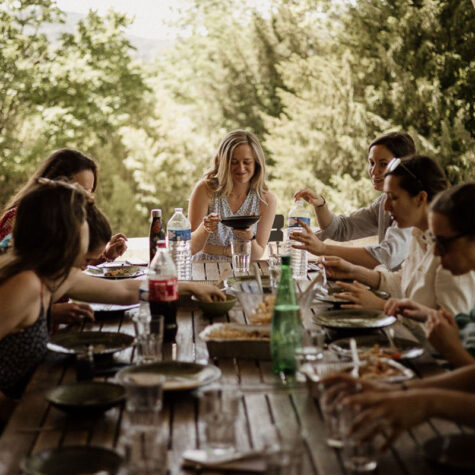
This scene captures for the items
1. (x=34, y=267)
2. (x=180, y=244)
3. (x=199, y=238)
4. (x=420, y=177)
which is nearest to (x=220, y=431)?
(x=34, y=267)

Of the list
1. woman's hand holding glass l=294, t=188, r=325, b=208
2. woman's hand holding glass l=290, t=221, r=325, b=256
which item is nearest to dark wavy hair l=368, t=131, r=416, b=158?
woman's hand holding glass l=294, t=188, r=325, b=208

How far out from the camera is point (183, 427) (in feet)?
4.81

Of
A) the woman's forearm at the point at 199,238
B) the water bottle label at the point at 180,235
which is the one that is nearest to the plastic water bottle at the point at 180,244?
the water bottle label at the point at 180,235

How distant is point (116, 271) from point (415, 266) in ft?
4.60

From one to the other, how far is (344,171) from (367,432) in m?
9.63

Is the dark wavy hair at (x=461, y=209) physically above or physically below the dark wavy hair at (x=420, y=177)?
below

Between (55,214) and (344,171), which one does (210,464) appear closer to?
(55,214)

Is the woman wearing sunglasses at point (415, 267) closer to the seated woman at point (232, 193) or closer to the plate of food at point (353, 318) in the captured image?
the plate of food at point (353, 318)

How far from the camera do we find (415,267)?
264 centimetres

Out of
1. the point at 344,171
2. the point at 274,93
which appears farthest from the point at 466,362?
the point at 274,93

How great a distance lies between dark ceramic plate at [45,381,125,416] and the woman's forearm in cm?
225

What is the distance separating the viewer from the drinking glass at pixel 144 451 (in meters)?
1.18

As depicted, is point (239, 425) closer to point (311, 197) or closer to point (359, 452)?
point (359, 452)

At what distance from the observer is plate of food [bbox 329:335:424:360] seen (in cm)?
188
